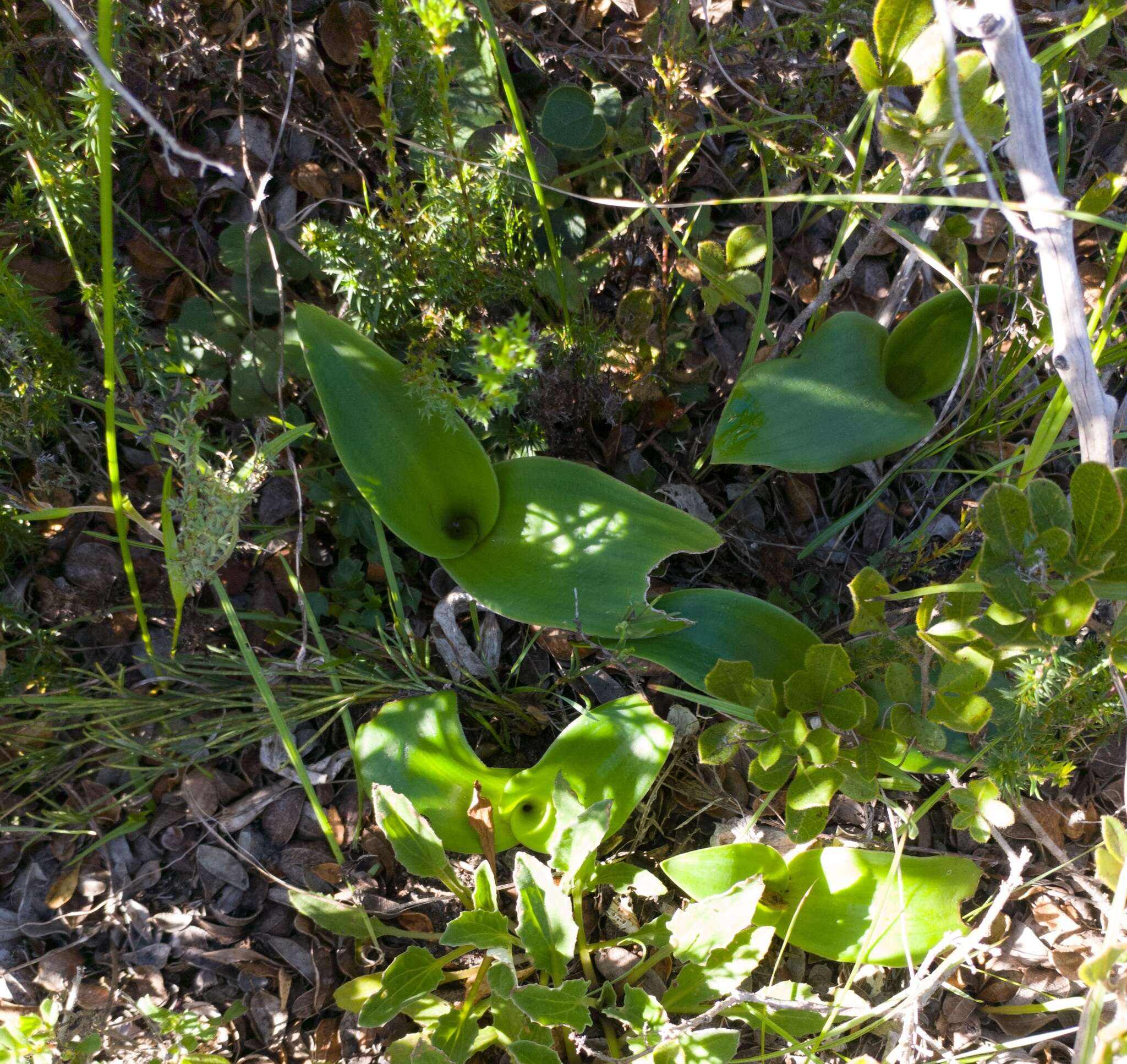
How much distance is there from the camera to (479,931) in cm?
106

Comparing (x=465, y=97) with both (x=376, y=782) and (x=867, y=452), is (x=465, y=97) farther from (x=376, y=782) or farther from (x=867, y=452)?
(x=376, y=782)

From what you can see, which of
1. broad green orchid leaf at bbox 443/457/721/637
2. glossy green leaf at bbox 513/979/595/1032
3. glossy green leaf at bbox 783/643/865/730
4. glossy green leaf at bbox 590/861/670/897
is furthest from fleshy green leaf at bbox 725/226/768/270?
glossy green leaf at bbox 513/979/595/1032

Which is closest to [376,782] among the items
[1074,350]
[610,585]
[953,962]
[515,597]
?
[515,597]

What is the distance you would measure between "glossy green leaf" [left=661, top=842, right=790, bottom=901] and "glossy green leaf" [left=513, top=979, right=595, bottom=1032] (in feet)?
0.71

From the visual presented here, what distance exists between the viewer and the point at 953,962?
969 mm

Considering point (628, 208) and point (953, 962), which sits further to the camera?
point (628, 208)

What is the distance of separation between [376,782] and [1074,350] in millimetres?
1027

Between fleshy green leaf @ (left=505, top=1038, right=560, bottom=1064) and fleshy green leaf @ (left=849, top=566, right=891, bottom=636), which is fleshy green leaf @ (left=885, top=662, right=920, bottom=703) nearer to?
fleshy green leaf @ (left=849, top=566, right=891, bottom=636)

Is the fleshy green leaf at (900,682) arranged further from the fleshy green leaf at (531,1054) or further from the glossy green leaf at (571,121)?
the glossy green leaf at (571,121)

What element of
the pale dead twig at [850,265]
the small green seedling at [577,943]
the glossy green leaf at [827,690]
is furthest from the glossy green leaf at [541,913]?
the pale dead twig at [850,265]

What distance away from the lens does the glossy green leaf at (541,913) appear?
3.41ft

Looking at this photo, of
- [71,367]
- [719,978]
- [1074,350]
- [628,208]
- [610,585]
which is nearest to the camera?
[1074,350]

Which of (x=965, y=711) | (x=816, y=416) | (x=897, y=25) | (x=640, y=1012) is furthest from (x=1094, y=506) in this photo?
(x=640, y=1012)

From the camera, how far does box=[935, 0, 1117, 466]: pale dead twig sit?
2.58 feet
